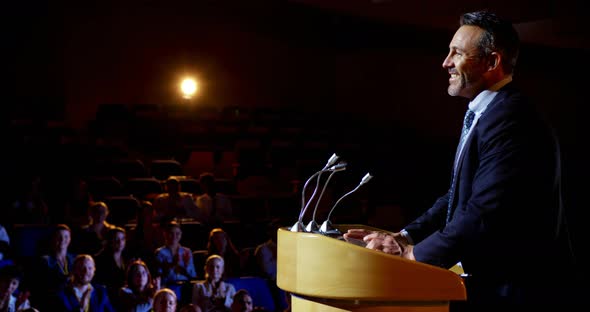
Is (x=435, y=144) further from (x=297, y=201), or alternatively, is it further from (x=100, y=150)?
(x=100, y=150)

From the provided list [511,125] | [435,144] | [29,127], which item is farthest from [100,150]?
[511,125]

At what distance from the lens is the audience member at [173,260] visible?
3959mm

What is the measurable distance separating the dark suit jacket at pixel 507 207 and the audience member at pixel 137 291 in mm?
2580

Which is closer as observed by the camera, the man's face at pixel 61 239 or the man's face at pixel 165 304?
the man's face at pixel 165 304

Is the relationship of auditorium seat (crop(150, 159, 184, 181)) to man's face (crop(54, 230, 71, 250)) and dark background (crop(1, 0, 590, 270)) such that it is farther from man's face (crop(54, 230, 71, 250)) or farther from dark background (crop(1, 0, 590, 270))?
man's face (crop(54, 230, 71, 250))

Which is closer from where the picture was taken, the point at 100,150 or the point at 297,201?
the point at 297,201

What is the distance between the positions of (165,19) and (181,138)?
2248 millimetres

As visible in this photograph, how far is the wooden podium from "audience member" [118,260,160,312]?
2.54 metres

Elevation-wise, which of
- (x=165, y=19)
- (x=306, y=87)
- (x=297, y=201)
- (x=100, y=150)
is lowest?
(x=297, y=201)

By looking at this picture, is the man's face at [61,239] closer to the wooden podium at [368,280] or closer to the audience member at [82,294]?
the audience member at [82,294]

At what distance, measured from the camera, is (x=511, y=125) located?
1177mm

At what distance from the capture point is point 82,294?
11.3 feet

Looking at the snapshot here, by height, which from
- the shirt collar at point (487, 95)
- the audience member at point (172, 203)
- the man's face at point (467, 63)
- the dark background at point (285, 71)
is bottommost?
the audience member at point (172, 203)

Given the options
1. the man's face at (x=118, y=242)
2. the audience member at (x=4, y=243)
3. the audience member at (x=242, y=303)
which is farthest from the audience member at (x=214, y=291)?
the audience member at (x=4, y=243)
